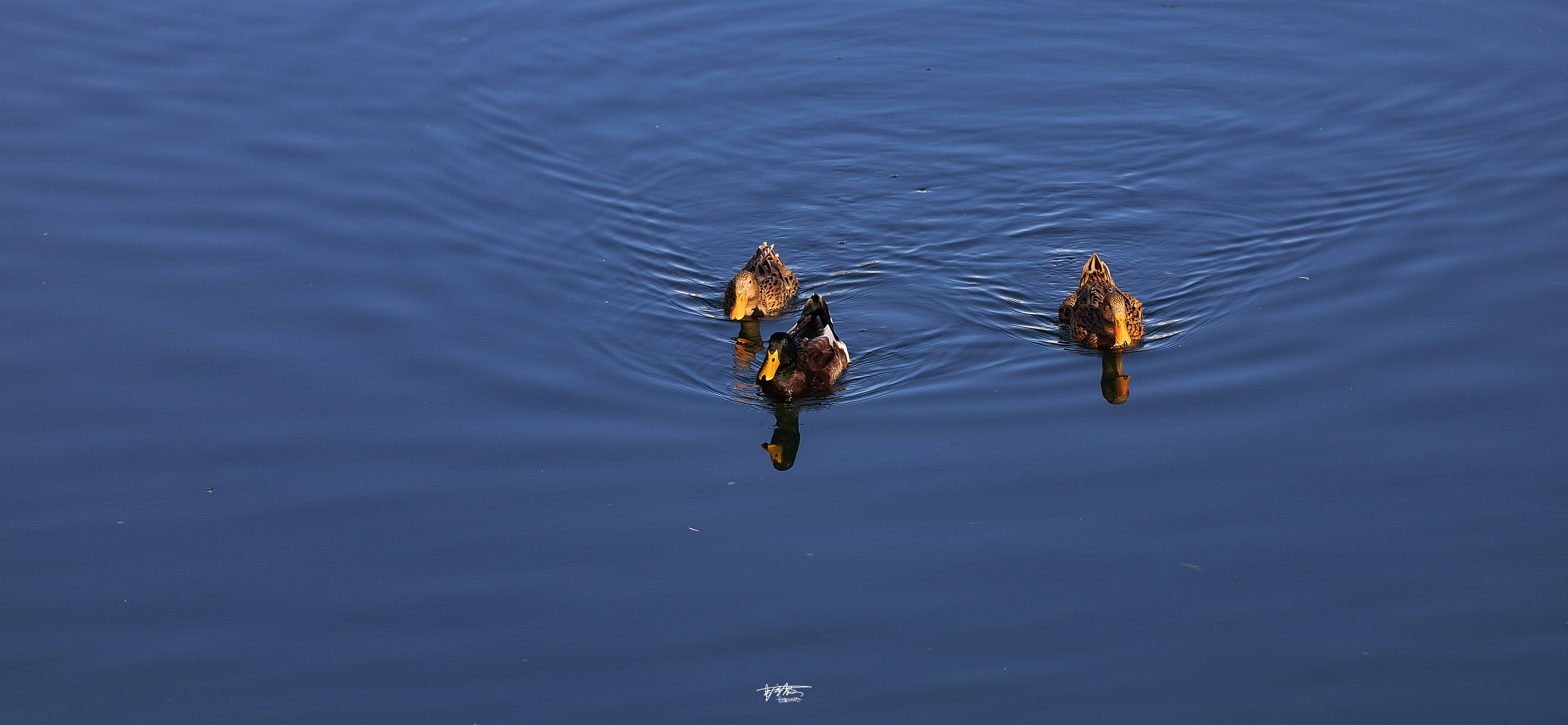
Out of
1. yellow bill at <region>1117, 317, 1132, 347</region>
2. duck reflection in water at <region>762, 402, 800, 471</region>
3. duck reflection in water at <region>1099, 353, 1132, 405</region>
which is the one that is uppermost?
yellow bill at <region>1117, 317, 1132, 347</region>

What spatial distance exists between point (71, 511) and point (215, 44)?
1065cm

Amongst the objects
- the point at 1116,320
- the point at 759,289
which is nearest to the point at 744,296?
the point at 759,289

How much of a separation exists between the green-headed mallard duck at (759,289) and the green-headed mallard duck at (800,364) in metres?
1.08

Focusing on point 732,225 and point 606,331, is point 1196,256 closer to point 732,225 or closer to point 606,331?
point 732,225

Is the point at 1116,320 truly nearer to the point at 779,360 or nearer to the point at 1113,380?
the point at 1113,380

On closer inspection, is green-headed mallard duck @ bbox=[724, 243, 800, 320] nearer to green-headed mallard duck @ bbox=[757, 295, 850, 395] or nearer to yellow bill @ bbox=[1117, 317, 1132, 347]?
green-headed mallard duck @ bbox=[757, 295, 850, 395]

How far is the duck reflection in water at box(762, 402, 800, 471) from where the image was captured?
996 cm

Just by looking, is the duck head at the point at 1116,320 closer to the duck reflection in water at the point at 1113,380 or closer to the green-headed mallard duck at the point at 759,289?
the duck reflection in water at the point at 1113,380

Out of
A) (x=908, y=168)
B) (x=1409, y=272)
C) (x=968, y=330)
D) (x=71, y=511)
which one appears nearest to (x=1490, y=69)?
(x=1409, y=272)

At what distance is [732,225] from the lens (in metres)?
13.8

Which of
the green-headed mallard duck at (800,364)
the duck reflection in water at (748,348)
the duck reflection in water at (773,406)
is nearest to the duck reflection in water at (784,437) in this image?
the duck reflection in water at (773,406)

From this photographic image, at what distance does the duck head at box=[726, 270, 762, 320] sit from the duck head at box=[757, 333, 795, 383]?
121 centimetres

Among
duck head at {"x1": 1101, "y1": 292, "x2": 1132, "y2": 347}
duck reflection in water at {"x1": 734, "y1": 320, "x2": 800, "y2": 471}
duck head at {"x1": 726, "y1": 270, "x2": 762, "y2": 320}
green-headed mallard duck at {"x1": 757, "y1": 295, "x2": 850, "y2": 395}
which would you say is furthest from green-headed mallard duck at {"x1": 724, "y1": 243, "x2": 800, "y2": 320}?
duck head at {"x1": 1101, "y1": 292, "x2": 1132, "y2": 347}

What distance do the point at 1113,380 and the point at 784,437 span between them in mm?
2684
